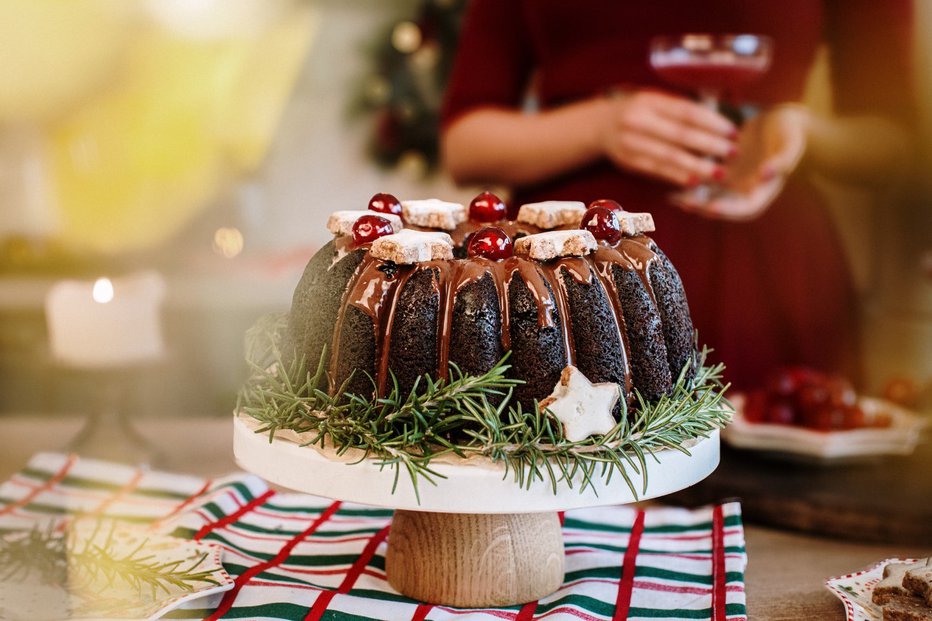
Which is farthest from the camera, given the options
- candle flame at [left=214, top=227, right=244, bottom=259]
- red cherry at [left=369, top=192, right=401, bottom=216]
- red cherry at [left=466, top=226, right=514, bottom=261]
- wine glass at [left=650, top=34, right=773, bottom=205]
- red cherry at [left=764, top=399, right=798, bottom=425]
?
candle flame at [left=214, top=227, right=244, bottom=259]

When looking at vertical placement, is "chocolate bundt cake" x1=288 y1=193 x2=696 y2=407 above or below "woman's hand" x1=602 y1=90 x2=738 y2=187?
below

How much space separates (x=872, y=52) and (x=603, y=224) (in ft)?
3.45

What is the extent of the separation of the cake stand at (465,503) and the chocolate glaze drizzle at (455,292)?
10 centimetres

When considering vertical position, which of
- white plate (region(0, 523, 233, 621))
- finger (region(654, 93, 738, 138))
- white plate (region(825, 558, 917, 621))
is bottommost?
white plate (region(0, 523, 233, 621))

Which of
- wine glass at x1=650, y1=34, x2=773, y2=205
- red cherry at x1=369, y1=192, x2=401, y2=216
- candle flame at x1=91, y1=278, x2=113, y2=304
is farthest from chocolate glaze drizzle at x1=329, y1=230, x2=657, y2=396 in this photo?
candle flame at x1=91, y1=278, x2=113, y2=304

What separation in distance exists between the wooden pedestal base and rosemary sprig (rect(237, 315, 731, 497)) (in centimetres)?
15

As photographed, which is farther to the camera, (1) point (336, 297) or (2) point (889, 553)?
(2) point (889, 553)

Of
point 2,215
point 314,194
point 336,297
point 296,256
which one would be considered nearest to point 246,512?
point 336,297

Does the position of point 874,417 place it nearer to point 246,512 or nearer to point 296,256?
point 246,512

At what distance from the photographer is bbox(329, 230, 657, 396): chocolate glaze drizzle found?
95 centimetres

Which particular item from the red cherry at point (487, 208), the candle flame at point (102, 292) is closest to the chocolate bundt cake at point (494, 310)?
the red cherry at point (487, 208)

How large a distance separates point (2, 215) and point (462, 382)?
3.71 metres

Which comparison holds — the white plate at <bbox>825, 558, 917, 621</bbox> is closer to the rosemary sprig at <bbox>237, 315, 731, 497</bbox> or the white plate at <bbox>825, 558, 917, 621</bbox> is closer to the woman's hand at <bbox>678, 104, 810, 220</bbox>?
the rosemary sprig at <bbox>237, 315, 731, 497</bbox>

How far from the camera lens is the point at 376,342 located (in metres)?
0.96
